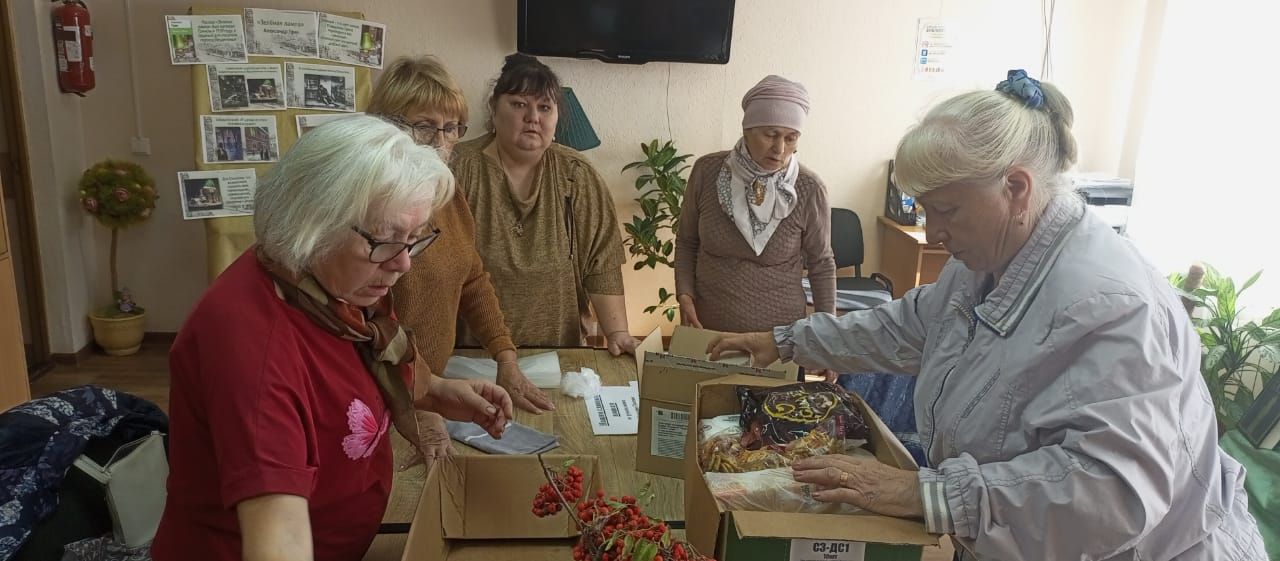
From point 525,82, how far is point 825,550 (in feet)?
5.22

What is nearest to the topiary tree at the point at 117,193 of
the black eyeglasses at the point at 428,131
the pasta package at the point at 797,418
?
the black eyeglasses at the point at 428,131

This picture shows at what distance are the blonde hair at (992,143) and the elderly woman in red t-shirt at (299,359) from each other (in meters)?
0.69

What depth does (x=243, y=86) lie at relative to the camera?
387 centimetres

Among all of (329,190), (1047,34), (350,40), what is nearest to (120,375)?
(350,40)

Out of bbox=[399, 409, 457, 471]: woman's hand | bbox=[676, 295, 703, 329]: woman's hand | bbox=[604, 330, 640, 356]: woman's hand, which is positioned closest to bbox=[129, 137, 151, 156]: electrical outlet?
bbox=[676, 295, 703, 329]: woman's hand

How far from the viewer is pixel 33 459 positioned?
1.37m

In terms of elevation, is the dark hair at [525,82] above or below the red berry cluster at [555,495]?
above

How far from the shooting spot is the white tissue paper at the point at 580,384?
1.80m

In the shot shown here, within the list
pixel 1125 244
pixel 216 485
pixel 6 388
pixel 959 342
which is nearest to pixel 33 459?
pixel 216 485

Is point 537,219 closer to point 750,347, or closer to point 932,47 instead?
point 750,347

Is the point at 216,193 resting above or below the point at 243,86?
below

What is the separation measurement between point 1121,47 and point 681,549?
4.50 meters

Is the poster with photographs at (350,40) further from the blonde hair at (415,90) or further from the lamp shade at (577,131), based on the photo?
the blonde hair at (415,90)

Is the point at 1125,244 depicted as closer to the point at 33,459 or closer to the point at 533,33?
the point at 33,459
